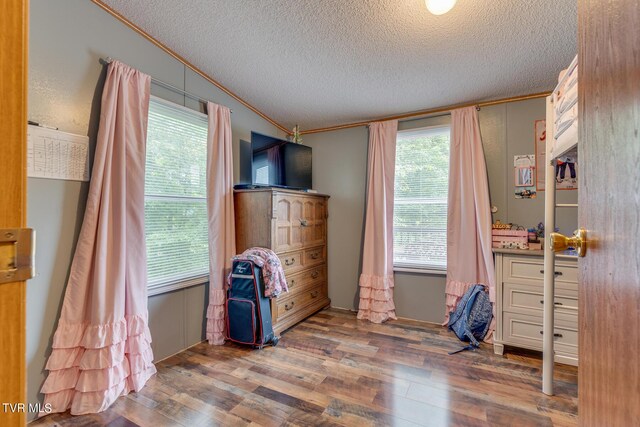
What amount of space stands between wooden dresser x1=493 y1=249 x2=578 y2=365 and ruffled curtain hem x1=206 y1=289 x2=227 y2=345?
241cm

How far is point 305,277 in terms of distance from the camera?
124 inches

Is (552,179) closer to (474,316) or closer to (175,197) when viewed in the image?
(474,316)

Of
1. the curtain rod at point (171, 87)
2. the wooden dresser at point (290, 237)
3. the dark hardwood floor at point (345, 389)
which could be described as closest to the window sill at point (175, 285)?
the wooden dresser at point (290, 237)

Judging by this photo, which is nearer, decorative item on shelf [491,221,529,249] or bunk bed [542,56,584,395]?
bunk bed [542,56,584,395]

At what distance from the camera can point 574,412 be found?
5.36ft

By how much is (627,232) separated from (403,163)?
2.84m

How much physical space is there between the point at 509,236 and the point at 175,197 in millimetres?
3025

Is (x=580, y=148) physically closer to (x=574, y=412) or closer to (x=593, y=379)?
(x=593, y=379)

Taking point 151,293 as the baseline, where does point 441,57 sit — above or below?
above

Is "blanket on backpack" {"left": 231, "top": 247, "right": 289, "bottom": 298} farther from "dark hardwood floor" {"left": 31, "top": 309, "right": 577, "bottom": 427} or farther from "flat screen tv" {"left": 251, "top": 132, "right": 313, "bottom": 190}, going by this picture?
"flat screen tv" {"left": 251, "top": 132, "right": 313, "bottom": 190}

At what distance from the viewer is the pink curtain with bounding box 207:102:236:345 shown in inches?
99.0

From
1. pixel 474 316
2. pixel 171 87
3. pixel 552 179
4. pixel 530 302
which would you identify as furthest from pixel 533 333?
pixel 171 87

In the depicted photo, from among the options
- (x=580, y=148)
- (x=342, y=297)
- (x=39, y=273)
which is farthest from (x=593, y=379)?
(x=342, y=297)

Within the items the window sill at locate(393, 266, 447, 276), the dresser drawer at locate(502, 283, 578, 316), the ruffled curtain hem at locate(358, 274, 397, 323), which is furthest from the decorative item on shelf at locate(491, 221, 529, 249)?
the ruffled curtain hem at locate(358, 274, 397, 323)
